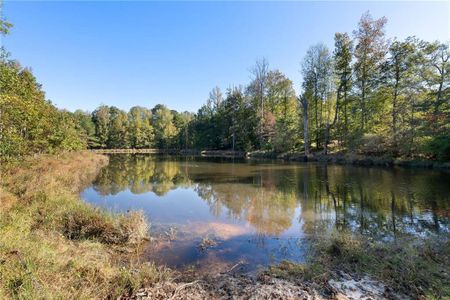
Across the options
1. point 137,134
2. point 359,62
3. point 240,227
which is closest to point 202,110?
point 137,134

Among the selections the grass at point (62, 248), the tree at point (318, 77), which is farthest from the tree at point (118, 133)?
the grass at point (62, 248)

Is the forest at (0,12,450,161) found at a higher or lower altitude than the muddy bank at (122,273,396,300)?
higher

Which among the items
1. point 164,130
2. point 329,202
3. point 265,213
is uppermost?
point 164,130

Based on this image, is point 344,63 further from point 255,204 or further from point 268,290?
point 268,290

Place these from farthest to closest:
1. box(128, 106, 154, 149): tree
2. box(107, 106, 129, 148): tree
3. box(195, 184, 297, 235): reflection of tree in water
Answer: box(128, 106, 154, 149): tree, box(107, 106, 129, 148): tree, box(195, 184, 297, 235): reflection of tree in water

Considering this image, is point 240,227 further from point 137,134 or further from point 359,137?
point 137,134

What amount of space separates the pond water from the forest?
5.03 meters

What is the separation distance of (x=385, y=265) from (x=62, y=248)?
5.29 metres

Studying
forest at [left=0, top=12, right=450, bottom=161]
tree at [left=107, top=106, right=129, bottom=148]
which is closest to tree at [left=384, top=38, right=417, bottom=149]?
forest at [left=0, top=12, right=450, bottom=161]

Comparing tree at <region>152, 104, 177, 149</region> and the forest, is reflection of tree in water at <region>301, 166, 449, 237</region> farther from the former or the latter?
tree at <region>152, 104, 177, 149</region>

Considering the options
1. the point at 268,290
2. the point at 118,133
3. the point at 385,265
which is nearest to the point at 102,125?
the point at 118,133

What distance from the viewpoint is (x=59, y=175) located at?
11.2 m

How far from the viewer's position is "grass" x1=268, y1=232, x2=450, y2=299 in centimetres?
340

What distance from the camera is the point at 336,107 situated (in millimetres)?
28281
